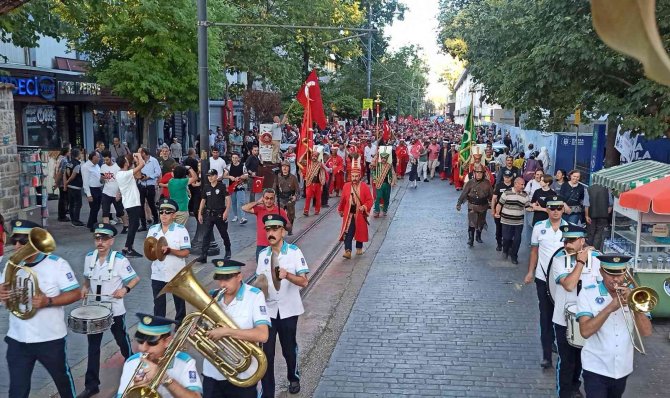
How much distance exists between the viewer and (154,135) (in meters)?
30.8

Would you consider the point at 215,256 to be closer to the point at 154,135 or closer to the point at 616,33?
Result: the point at 616,33

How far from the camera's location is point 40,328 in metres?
5.42

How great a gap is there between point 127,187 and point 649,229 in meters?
8.51

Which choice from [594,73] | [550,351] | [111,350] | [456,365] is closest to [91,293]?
[111,350]

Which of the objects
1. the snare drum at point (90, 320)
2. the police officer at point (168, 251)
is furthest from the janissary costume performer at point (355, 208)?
the snare drum at point (90, 320)

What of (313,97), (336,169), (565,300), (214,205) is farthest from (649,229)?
(336,169)

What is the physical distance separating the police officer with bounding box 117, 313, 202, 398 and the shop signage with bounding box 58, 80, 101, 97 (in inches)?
800

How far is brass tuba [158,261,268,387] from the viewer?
15.0ft

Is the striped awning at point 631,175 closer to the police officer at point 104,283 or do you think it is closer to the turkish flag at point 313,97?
the turkish flag at point 313,97

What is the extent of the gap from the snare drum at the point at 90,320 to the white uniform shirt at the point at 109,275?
→ 0.34 meters

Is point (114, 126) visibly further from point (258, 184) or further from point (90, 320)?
point (90, 320)

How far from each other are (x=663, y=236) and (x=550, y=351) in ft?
9.80

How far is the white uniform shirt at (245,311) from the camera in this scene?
4.96 metres

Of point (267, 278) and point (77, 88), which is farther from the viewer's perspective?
point (77, 88)
